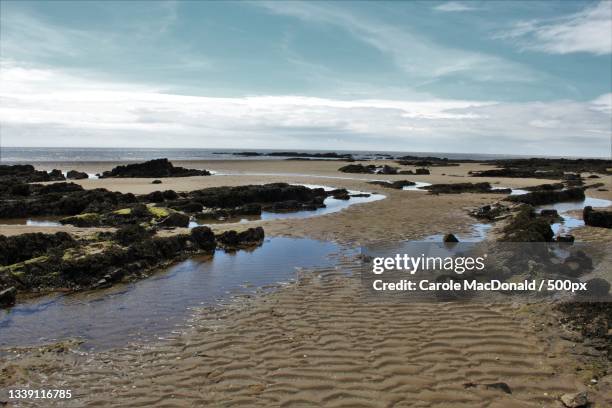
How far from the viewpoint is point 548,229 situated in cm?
1503

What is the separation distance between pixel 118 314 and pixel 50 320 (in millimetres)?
1320

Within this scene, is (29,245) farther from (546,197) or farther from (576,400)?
(546,197)

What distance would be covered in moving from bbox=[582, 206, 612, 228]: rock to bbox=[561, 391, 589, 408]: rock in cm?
1594

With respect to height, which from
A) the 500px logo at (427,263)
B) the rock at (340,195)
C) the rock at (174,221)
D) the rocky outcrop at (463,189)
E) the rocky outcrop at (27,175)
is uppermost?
the rocky outcrop at (27,175)

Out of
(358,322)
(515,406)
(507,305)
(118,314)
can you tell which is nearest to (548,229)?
(507,305)

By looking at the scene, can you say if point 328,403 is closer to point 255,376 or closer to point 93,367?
point 255,376

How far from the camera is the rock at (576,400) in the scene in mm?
5633

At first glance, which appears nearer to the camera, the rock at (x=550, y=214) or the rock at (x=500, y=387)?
the rock at (x=500, y=387)

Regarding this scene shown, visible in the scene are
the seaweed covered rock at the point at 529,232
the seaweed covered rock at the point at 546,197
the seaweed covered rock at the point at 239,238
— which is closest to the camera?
the seaweed covered rock at the point at 529,232

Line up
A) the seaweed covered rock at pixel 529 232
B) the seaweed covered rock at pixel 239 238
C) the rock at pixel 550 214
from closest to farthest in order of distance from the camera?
the seaweed covered rock at pixel 529 232, the seaweed covered rock at pixel 239 238, the rock at pixel 550 214

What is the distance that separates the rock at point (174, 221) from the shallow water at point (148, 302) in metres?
5.06

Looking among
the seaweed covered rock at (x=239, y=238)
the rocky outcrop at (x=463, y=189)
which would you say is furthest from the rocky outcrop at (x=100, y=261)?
the rocky outcrop at (x=463, y=189)

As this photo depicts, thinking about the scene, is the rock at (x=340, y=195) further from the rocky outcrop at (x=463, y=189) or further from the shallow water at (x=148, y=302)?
the shallow water at (x=148, y=302)

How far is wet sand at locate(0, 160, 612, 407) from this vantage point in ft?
20.2
